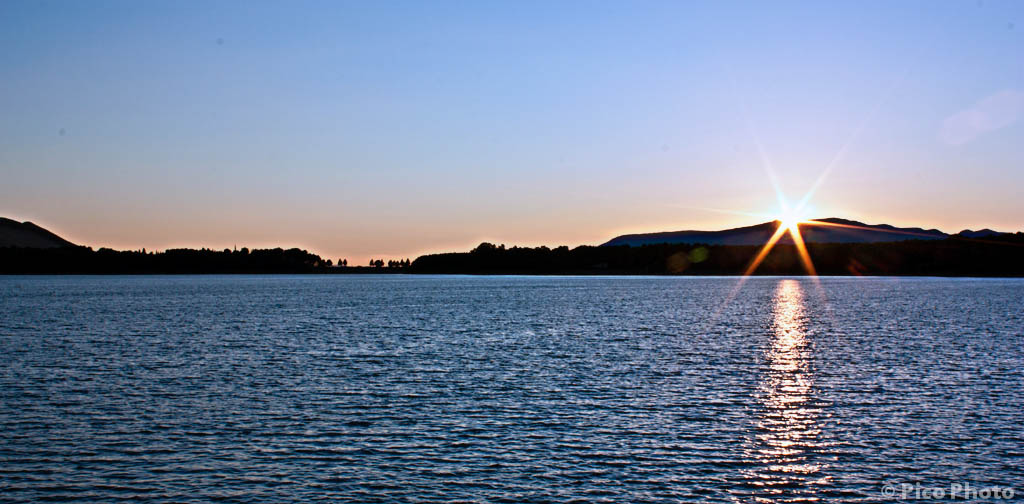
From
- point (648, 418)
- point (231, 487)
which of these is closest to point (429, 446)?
point (231, 487)

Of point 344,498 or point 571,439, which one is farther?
point 571,439

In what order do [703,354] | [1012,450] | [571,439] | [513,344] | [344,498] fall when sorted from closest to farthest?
[344,498] < [1012,450] < [571,439] < [703,354] < [513,344]

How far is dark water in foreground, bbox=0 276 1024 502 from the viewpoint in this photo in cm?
2612

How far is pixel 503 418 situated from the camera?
35.9 metres

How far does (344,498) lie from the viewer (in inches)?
964

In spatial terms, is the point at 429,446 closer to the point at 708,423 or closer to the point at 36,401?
the point at 708,423

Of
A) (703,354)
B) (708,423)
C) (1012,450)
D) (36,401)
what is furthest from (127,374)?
(1012,450)

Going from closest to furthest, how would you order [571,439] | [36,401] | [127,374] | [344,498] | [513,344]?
[344,498]
[571,439]
[36,401]
[127,374]
[513,344]

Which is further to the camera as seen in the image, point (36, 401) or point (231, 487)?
point (36, 401)

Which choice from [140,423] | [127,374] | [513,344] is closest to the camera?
[140,423]

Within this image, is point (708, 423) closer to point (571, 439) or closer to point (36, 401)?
point (571, 439)

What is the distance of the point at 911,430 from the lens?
1302 inches

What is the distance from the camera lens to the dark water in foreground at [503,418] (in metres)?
26.1

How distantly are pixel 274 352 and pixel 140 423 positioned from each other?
28.8 meters
